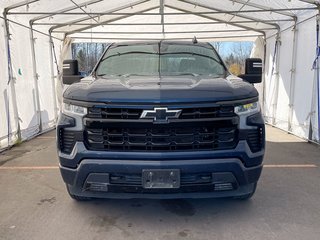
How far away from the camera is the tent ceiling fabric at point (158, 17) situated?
739 centimetres

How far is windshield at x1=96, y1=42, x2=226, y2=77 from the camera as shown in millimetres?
3830

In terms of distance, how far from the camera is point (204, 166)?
8.87 feet

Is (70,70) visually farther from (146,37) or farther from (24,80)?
(146,37)

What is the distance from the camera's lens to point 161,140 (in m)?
2.76

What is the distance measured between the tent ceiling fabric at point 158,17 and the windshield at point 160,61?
3392 mm

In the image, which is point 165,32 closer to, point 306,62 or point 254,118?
point 306,62

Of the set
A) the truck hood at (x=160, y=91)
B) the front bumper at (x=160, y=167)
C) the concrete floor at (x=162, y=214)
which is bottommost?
the concrete floor at (x=162, y=214)

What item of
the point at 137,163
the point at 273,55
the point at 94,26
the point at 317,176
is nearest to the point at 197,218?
the point at 137,163

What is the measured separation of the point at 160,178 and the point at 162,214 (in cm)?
79

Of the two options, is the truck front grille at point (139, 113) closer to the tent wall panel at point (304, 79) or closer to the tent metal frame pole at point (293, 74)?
the tent wall panel at point (304, 79)

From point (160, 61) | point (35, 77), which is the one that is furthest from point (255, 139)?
point (35, 77)

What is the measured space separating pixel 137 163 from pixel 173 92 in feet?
2.25

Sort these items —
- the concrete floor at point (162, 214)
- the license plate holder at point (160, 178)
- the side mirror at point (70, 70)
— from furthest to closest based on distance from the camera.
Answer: the side mirror at point (70, 70) → the concrete floor at point (162, 214) → the license plate holder at point (160, 178)

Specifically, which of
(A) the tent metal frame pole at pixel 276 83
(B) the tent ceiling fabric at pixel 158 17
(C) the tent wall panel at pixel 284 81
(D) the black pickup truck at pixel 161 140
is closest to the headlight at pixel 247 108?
(D) the black pickup truck at pixel 161 140
